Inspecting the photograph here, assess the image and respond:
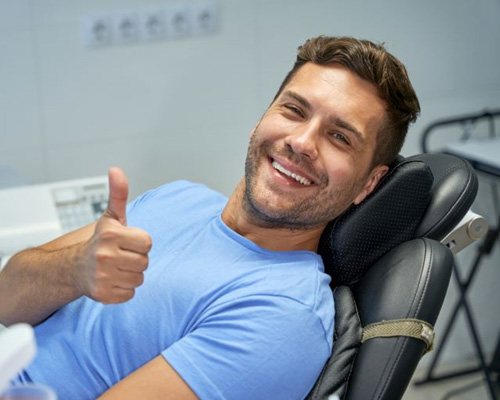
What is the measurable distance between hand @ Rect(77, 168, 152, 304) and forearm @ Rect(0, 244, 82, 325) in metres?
0.12

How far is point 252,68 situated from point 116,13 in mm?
479

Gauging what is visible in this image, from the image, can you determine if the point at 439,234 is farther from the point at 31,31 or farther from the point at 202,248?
the point at 31,31

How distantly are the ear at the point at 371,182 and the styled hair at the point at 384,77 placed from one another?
16 millimetres

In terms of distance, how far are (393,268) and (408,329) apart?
0.15 metres

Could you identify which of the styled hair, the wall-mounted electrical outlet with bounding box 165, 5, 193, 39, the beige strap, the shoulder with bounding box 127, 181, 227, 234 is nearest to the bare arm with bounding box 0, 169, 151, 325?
the shoulder with bounding box 127, 181, 227, 234

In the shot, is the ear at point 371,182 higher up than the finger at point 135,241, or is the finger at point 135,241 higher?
the finger at point 135,241

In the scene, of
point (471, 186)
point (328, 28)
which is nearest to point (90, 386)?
point (471, 186)

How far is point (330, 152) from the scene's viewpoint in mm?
1441

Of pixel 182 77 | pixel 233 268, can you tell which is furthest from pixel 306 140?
pixel 182 77

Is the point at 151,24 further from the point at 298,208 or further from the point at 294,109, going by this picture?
the point at 298,208

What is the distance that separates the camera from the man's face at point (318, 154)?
1.44m

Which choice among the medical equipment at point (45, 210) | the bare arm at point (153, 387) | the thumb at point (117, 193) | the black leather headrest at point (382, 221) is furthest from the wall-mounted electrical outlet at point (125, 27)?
the bare arm at point (153, 387)

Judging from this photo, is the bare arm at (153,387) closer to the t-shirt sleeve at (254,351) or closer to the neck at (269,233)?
the t-shirt sleeve at (254,351)

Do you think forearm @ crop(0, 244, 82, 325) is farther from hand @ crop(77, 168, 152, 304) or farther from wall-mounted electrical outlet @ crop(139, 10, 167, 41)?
wall-mounted electrical outlet @ crop(139, 10, 167, 41)
